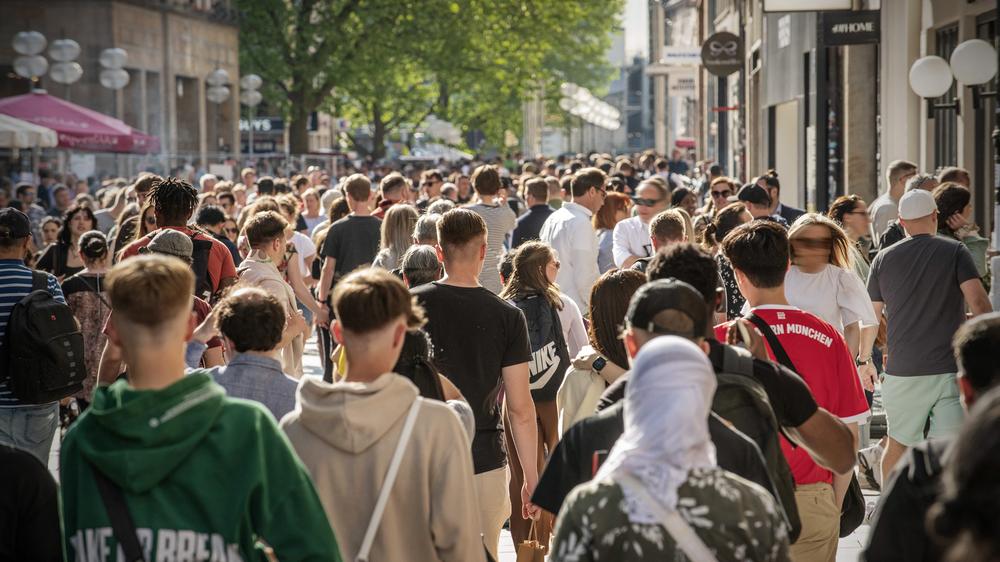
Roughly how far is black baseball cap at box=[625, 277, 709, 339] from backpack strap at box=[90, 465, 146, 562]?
1.31 meters

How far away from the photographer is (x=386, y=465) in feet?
Result: 13.2

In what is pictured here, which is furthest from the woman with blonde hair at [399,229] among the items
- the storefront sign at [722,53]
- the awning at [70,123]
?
the storefront sign at [722,53]

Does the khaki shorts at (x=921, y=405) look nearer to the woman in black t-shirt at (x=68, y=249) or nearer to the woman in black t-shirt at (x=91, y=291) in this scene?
the woman in black t-shirt at (x=91, y=291)

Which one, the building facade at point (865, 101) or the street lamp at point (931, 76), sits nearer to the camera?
the street lamp at point (931, 76)

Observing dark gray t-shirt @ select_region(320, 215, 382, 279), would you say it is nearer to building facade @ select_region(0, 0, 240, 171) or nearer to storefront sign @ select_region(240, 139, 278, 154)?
building facade @ select_region(0, 0, 240, 171)

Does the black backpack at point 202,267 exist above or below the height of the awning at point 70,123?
below

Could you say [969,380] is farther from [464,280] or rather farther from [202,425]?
[464,280]

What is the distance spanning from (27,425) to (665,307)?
476 centimetres

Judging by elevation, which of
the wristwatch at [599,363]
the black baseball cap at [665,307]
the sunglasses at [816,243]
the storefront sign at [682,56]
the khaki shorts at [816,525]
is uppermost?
the storefront sign at [682,56]

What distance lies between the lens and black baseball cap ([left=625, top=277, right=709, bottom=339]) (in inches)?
146

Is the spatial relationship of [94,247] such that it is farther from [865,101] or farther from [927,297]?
[865,101]

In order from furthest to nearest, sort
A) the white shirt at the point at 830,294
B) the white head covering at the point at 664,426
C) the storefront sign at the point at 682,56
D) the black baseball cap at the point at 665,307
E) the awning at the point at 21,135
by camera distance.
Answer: the storefront sign at the point at 682,56 < the awning at the point at 21,135 < the white shirt at the point at 830,294 < the black baseball cap at the point at 665,307 < the white head covering at the point at 664,426

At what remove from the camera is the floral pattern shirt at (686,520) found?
314 cm

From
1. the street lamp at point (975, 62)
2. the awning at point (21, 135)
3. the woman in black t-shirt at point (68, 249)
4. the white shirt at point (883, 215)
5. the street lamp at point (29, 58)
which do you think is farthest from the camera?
the street lamp at point (29, 58)
